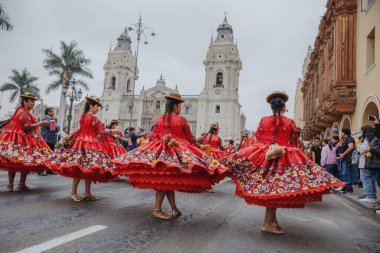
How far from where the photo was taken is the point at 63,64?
35469mm

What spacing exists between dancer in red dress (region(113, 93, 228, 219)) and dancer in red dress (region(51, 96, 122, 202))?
95cm

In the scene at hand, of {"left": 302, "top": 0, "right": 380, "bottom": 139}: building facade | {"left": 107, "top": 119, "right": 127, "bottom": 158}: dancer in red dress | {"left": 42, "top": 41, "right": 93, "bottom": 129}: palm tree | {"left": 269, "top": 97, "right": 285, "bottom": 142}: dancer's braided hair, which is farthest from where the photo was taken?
{"left": 42, "top": 41, "right": 93, "bottom": 129}: palm tree

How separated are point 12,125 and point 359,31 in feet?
51.3

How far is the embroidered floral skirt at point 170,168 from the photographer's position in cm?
436

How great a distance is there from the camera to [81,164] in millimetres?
5496

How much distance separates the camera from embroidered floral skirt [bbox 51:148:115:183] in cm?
548

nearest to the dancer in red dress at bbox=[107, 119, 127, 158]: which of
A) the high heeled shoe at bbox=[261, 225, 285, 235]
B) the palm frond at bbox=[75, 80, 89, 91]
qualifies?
the high heeled shoe at bbox=[261, 225, 285, 235]

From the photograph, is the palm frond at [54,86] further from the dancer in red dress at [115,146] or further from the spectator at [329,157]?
the spectator at [329,157]

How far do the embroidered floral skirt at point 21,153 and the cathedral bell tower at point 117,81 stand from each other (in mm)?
67947

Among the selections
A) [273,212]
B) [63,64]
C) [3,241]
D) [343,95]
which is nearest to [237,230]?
[273,212]

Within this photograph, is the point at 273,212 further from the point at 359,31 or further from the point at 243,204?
the point at 359,31

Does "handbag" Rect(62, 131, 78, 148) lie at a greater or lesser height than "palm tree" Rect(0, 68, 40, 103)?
lesser

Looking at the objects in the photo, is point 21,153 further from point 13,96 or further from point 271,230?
point 13,96

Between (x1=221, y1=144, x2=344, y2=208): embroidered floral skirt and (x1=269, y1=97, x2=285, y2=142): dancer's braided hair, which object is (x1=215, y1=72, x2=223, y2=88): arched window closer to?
(x1=269, y1=97, x2=285, y2=142): dancer's braided hair
